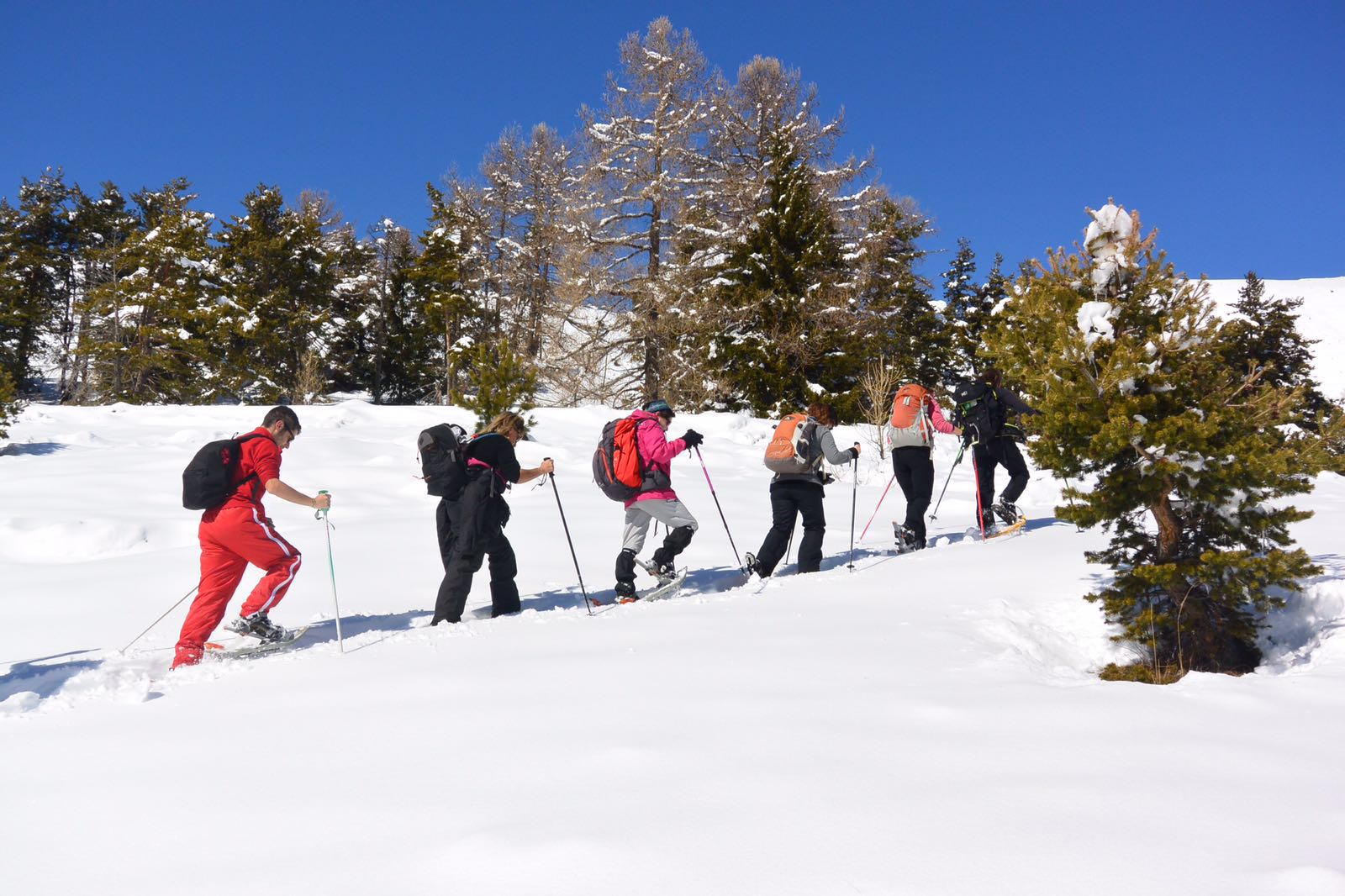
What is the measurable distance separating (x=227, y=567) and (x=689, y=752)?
3.60 meters

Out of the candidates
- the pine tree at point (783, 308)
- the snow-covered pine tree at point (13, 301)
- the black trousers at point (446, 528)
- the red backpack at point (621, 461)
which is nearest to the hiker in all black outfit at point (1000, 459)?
the red backpack at point (621, 461)

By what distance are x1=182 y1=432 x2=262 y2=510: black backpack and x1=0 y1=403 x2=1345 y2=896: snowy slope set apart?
1.02 m

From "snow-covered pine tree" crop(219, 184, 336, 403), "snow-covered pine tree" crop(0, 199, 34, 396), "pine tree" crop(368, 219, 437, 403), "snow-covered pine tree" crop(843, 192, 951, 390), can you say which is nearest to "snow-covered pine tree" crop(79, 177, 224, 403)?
"snow-covered pine tree" crop(219, 184, 336, 403)

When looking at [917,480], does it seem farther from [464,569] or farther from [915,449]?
[464,569]

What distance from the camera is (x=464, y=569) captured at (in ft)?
19.3

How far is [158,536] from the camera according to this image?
8891mm

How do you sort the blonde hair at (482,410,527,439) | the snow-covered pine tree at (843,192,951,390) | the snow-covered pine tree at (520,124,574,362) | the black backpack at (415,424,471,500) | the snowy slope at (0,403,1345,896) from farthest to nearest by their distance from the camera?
the snow-covered pine tree at (520,124,574,362), the snow-covered pine tree at (843,192,951,390), the blonde hair at (482,410,527,439), the black backpack at (415,424,471,500), the snowy slope at (0,403,1345,896)

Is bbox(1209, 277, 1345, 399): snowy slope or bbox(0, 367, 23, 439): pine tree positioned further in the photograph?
bbox(1209, 277, 1345, 399): snowy slope

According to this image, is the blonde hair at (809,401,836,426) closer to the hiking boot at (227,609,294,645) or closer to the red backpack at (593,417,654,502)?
the red backpack at (593,417,654,502)

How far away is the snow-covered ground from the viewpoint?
80.5 inches

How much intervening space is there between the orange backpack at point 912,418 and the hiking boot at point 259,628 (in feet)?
19.0

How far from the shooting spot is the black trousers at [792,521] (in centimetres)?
728

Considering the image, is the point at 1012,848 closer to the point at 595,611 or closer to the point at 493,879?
the point at 493,879

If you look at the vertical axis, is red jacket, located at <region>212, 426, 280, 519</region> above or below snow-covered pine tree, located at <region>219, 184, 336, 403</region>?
below
